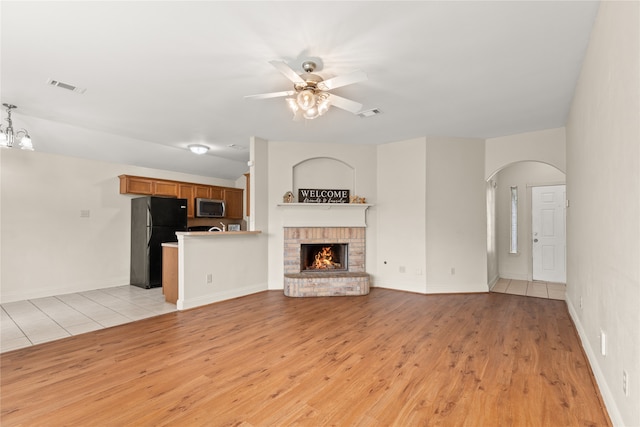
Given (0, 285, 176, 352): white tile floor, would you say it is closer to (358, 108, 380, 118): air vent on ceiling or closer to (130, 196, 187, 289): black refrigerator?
(130, 196, 187, 289): black refrigerator

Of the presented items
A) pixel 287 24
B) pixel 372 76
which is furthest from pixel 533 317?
pixel 287 24

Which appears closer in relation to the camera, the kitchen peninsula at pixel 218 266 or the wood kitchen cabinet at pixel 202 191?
the kitchen peninsula at pixel 218 266

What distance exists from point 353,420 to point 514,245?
19.3 ft

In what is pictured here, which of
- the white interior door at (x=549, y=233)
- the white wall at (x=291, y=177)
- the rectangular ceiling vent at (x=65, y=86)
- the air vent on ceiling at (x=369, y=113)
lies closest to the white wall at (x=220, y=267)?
the white wall at (x=291, y=177)

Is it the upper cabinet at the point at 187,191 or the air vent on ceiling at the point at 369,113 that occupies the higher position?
the air vent on ceiling at the point at 369,113

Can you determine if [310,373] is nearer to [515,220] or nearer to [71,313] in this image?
[71,313]

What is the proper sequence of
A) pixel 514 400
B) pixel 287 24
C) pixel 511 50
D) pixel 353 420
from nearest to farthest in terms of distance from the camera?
pixel 353 420 < pixel 514 400 < pixel 287 24 < pixel 511 50

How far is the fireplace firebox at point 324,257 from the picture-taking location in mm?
5543

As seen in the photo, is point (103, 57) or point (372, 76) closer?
point (103, 57)

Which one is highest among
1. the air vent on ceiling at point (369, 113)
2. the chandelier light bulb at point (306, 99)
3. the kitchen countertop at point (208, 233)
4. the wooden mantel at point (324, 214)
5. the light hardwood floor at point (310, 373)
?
the air vent on ceiling at point (369, 113)

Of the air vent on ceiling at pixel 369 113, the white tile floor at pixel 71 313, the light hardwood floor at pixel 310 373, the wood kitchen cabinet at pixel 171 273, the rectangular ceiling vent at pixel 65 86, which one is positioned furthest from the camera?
the wood kitchen cabinet at pixel 171 273

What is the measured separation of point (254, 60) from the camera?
2.71 metres

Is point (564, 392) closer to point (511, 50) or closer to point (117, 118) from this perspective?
point (511, 50)

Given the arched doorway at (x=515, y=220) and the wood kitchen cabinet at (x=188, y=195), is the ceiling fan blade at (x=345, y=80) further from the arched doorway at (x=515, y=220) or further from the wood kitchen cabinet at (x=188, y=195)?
the wood kitchen cabinet at (x=188, y=195)
